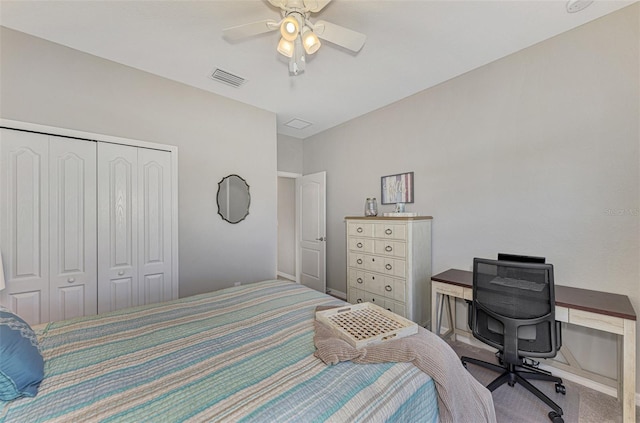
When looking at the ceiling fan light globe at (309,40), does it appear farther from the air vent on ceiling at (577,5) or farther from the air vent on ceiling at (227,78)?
the air vent on ceiling at (577,5)

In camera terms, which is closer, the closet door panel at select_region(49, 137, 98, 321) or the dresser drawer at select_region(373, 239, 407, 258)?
the closet door panel at select_region(49, 137, 98, 321)

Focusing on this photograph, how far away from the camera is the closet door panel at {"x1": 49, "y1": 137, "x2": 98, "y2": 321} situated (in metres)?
2.15

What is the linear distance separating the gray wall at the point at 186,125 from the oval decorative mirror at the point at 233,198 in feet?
0.26

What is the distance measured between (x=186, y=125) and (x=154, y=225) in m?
1.13

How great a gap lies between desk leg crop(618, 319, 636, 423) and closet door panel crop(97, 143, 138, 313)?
12.3ft

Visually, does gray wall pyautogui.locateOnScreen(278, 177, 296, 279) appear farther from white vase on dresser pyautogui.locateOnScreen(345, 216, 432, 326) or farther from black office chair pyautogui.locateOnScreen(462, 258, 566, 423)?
black office chair pyautogui.locateOnScreen(462, 258, 566, 423)

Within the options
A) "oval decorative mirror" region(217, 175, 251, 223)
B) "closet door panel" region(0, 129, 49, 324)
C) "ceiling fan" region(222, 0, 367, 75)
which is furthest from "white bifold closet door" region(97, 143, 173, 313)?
"ceiling fan" region(222, 0, 367, 75)

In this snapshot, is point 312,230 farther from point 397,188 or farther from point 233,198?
point 397,188

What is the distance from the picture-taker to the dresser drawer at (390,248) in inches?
102

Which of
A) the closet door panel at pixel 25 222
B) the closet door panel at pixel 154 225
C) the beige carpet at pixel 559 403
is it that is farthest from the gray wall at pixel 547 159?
the closet door panel at pixel 25 222

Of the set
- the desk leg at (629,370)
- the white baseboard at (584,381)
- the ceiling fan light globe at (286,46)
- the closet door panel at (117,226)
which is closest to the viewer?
the desk leg at (629,370)

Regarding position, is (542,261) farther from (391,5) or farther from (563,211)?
(391,5)

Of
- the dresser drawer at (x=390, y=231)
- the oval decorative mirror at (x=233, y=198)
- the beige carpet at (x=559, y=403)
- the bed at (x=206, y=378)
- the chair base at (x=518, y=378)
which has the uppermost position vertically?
the oval decorative mirror at (x=233, y=198)

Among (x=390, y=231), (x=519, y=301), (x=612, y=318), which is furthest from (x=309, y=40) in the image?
(x=612, y=318)
